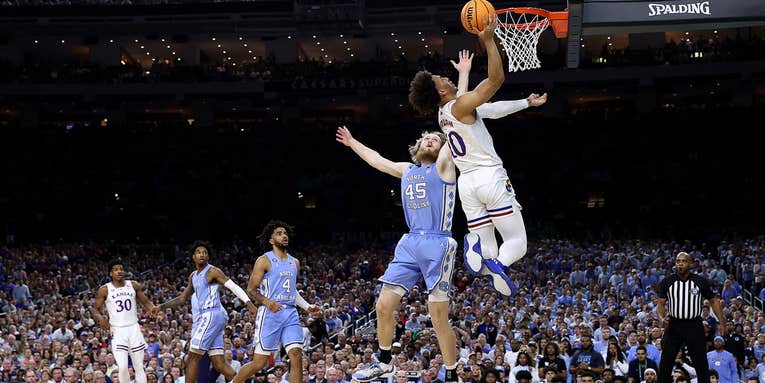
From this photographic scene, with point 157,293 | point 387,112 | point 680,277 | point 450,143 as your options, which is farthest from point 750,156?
point 450,143

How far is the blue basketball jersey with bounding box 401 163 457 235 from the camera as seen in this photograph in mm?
7867

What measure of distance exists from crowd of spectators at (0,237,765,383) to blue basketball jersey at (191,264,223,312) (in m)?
3.12

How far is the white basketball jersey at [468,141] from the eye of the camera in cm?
760

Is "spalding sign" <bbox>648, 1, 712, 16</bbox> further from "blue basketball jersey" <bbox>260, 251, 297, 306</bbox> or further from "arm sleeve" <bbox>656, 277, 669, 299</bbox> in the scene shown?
"blue basketball jersey" <bbox>260, 251, 297, 306</bbox>

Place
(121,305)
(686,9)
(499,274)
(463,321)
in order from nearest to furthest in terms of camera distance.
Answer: (499,274)
(121,305)
(686,9)
(463,321)

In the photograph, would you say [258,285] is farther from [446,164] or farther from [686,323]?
[686,323]

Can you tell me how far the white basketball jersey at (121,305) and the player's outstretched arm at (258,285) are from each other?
2.31 m

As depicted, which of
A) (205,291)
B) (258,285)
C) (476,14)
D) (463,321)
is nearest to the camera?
(476,14)

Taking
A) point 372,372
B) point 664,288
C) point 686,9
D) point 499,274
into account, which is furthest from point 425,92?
point 686,9

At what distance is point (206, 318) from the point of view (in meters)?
10.8

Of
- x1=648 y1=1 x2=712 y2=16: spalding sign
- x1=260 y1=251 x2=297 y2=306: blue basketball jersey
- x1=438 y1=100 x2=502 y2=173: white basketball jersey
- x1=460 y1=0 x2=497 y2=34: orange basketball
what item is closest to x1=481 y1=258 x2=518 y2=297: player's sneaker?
x1=438 y1=100 x2=502 y2=173: white basketball jersey

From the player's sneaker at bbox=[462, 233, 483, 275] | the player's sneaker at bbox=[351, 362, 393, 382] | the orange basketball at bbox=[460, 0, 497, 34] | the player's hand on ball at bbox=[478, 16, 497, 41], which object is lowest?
the player's sneaker at bbox=[351, 362, 393, 382]

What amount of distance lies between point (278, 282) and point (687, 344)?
465 cm

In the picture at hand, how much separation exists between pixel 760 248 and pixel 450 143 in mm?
17321
